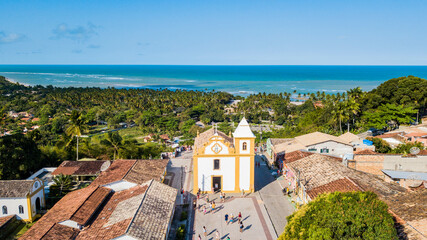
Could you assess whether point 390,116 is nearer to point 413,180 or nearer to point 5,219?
point 413,180

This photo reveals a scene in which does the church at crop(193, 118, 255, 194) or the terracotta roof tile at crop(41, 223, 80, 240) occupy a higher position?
the church at crop(193, 118, 255, 194)

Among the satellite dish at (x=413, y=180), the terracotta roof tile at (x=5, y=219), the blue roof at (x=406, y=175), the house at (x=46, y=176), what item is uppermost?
the blue roof at (x=406, y=175)

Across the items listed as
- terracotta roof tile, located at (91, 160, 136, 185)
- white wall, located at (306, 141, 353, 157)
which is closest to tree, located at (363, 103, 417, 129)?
white wall, located at (306, 141, 353, 157)

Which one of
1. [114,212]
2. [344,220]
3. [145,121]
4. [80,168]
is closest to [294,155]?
[344,220]

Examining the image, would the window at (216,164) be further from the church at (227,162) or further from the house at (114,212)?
the house at (114,212)

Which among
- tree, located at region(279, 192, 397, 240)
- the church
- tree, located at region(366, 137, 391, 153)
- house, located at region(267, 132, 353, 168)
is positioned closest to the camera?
tree, located at region(279, 192, 397, 240)

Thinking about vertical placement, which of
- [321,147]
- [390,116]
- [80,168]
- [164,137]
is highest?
[390,116]

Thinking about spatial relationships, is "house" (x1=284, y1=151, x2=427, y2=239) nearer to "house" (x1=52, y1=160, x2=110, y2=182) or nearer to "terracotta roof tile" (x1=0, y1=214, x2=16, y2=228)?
"house" (x1=52, y1=160, x2=110, y2=182)

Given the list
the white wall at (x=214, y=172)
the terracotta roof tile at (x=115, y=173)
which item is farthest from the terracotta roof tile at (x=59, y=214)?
the white wall at (x=214, y=172)
